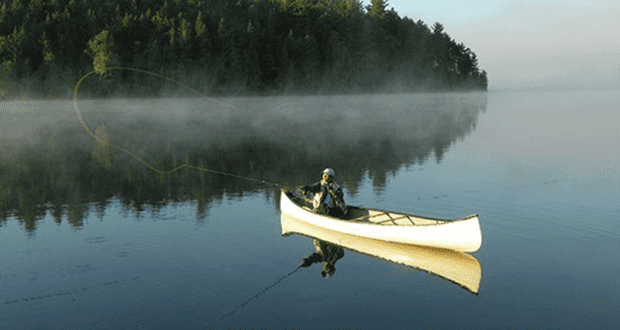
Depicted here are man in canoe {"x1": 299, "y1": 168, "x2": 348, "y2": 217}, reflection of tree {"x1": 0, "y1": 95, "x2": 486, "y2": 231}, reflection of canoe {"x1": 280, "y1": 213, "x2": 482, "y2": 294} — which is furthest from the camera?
reflection of tree {"x1": 0, "y1": 95, "x2": 486, "y2": 231}

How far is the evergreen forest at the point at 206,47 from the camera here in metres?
117

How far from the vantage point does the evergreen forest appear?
385ft

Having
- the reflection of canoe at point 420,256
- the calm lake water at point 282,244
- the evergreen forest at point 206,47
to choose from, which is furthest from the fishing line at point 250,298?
the evergreen forest at point 206,47

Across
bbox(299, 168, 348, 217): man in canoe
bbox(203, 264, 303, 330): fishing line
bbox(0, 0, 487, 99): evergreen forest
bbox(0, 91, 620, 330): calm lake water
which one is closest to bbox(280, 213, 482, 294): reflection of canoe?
bbox(0, 91, 620, 330): calm lake water

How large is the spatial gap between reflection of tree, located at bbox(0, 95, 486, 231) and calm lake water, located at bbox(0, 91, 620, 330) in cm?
19

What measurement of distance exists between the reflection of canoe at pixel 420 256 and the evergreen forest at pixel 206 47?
10233cm

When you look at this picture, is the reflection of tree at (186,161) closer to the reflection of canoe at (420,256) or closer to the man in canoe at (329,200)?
the man in canoe at (329,200)

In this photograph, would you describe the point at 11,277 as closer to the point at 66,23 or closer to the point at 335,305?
the point at 335,305

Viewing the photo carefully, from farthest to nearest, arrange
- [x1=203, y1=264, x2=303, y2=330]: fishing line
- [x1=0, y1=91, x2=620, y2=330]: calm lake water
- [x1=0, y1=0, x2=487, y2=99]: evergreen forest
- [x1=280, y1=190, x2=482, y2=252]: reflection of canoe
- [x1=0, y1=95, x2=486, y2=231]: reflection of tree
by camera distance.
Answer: [x1=0, y1=0, x2=487, y2=99]: evergreen forest, [x1=0, y1=95, x2=486, y2=231]: reflection of tree, [x1=280, y1=190, x2=482, y2=252]: reflection of canoe, [x1=0, y1=91, x2=620, y2=330]: calm lake water, [x1=203, y1=264, x2=303, y2=330]: fishing line

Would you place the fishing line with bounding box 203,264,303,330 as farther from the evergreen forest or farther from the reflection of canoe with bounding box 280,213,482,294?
the evergreen forest

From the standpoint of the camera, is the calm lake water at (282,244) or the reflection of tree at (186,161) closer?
the calm lake water at (282,244)

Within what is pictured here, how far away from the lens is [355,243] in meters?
19.2

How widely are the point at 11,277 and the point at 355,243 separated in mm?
9344

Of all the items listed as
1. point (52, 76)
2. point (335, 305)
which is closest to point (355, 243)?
point (335, 305)
